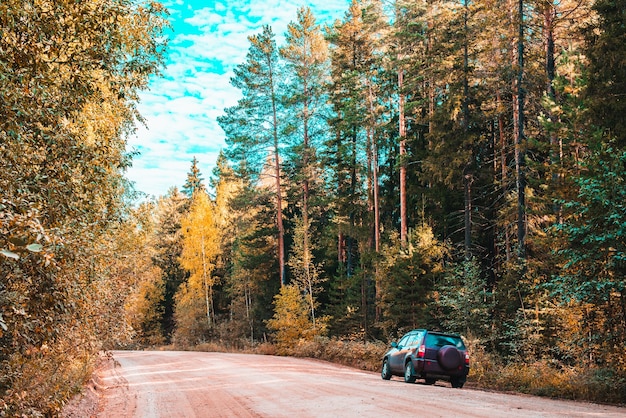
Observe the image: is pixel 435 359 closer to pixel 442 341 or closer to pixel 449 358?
pixel 449 358

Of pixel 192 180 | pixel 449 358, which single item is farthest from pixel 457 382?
pixel 192 180

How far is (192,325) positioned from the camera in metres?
48.5

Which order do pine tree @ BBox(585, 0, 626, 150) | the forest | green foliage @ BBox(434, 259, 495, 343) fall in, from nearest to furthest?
the forest < pine tree @ BBox(585, 0, 626, 150) < green foliage @ BBox(434, 259, 495, 343)

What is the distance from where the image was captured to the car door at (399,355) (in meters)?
16.0

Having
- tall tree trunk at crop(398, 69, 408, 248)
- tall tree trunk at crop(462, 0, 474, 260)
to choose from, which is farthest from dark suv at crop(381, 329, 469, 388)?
tall tree trunk at crop(398, 69, 408, 248)

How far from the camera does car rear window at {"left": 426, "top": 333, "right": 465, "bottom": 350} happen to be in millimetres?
15133

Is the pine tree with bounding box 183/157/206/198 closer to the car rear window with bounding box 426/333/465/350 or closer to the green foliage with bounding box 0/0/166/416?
the car rear window with bounding box 426/333/465/350

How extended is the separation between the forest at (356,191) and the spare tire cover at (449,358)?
1.49 m

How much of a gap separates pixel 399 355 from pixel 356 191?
80.6 feet

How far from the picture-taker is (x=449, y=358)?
1466 centimetres

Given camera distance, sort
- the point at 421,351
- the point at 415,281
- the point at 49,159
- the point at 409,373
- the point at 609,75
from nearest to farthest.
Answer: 1. the point at 49,159
2. the point at 609,75
3. the point at 421,351
4. the point at 409,373
5. the point at 415,281

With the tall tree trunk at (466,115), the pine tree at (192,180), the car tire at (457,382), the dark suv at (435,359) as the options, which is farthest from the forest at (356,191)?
the pine tree at (192,180)

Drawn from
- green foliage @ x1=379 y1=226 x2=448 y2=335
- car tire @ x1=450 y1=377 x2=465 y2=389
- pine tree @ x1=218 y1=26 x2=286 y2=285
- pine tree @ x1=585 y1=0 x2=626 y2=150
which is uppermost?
pine tree @ x1=218 y1=26 x2=286 y2=285

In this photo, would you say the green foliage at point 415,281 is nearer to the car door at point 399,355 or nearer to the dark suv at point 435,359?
the car door at point 399,355
